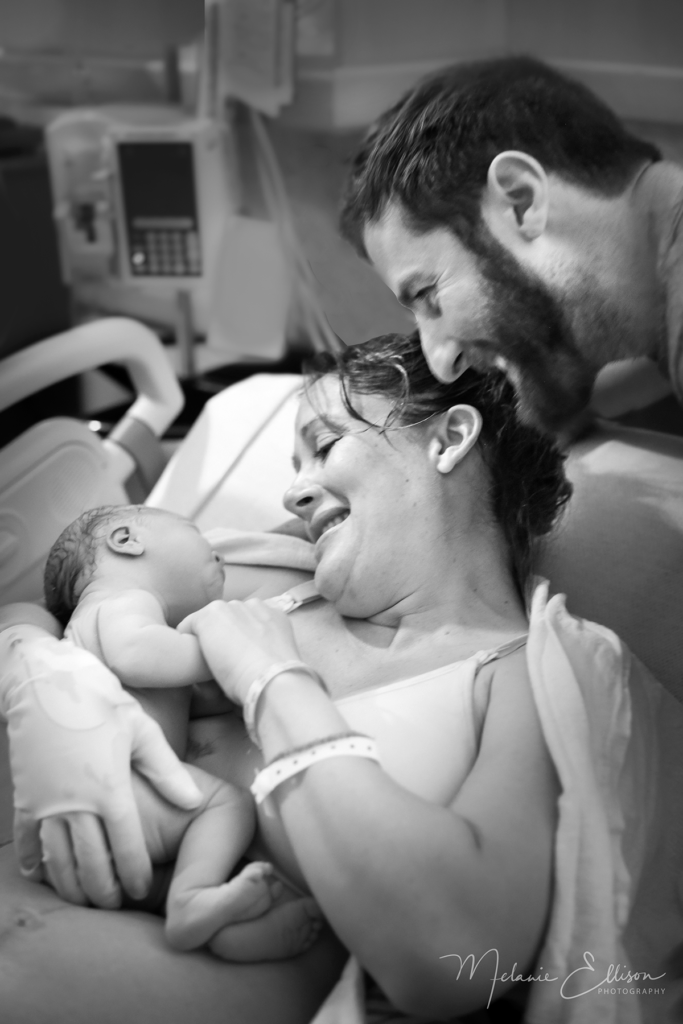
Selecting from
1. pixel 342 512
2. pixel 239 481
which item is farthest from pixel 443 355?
pixel 239 481

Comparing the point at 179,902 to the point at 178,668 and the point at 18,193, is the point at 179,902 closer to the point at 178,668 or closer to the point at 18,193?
the point at 178,668

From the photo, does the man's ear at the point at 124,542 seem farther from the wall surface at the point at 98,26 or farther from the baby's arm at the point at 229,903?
the wall surface at the point at 98,26

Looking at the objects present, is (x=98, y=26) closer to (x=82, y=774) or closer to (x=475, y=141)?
(x=475, y=141)

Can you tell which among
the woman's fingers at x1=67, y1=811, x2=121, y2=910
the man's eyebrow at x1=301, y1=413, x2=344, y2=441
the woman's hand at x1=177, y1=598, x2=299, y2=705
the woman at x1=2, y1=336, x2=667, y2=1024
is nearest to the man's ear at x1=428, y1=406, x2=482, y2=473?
the woman at x1=2, y1=336, x2=667, y2=1024

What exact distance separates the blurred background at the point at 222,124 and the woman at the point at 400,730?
178 mm

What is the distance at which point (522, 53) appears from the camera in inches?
43.5

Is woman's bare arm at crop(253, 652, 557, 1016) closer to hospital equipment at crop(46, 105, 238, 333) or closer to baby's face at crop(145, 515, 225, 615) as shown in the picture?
baby's face at crop(145, 515, 225, 615)

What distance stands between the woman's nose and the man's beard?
0.69 ft

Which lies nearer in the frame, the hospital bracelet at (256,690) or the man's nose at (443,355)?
the hospital bracelet at (256,690)

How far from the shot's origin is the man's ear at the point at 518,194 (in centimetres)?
101

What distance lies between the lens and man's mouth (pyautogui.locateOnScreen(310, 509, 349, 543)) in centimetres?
105

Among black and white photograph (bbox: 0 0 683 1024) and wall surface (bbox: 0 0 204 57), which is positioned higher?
wall surface (bbox: 0 0 204 57)

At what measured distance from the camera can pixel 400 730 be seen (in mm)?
915

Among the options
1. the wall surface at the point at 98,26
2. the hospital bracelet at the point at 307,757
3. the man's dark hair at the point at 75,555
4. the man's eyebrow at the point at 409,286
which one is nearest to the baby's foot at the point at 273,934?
the hospital bracelet at the point at 307,757
